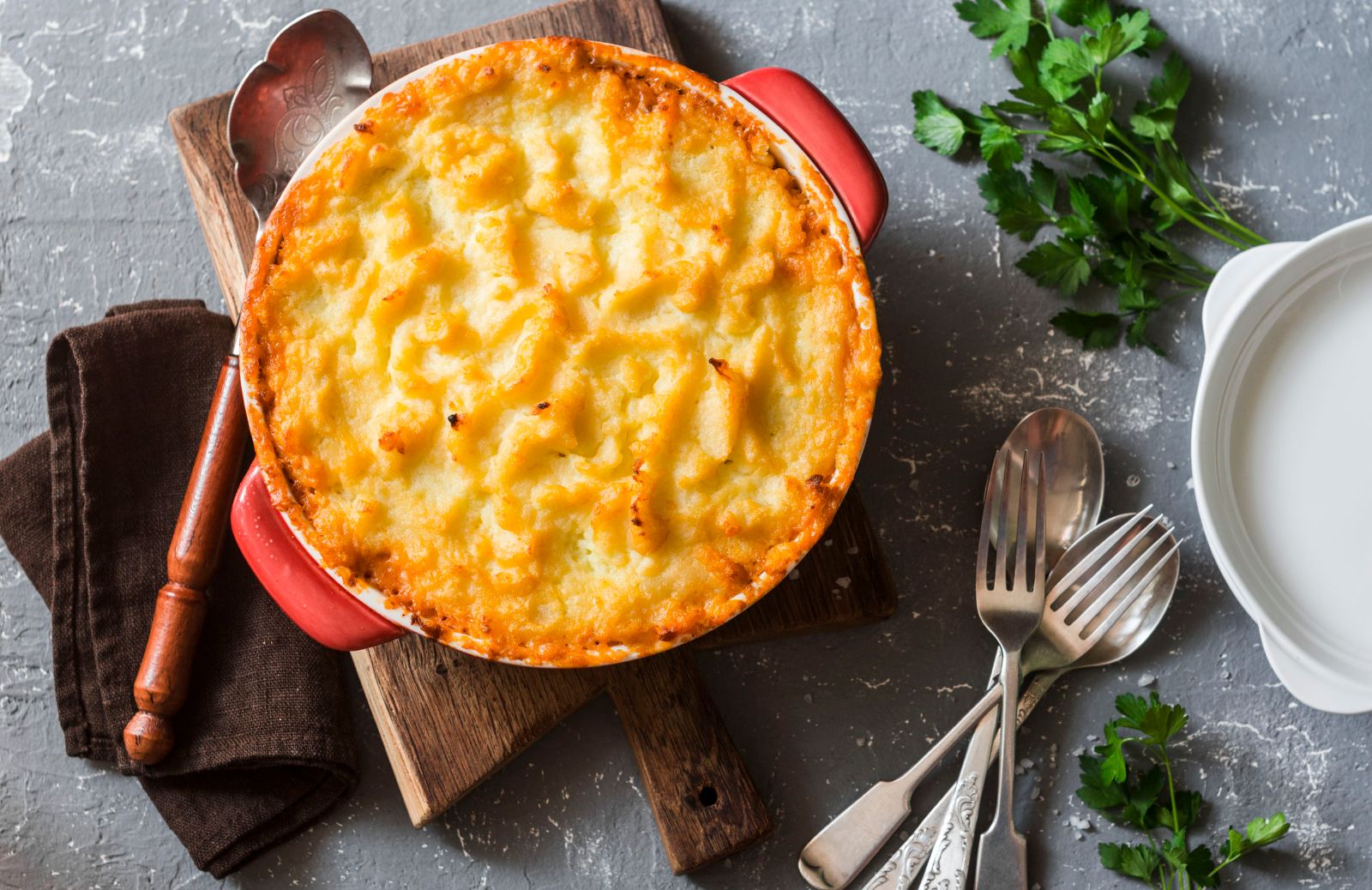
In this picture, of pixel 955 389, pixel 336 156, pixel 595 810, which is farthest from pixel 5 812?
pixel 955 389

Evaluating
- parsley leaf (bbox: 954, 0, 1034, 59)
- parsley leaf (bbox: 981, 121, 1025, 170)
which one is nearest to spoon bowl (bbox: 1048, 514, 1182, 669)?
parsley leaf (bbox: 981, 121, 1025, 170)

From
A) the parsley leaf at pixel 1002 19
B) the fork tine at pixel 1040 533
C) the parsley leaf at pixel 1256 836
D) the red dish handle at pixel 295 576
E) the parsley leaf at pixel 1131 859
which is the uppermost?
the parsley leaf at pixel 1002 19

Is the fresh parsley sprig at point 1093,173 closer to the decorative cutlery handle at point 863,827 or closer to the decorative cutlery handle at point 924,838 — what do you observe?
the decorative cutlery handle at point 924,838

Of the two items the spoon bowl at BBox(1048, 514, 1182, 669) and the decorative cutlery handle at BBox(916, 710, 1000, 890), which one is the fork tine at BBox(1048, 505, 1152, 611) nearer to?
the spoon bowl at BBox(1048, 514, 1182, 669)

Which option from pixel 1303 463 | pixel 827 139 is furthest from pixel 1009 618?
pixel 827 139

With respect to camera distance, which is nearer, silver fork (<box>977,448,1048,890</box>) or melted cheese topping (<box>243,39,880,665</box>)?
melted cheese topping (<box>243,39,880,665</box>)

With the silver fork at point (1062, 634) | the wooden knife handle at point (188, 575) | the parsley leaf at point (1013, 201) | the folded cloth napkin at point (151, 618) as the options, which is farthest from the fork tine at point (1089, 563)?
the wooden knife handle at point (188, 575)

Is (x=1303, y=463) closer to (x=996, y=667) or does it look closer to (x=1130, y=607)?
(x=1130, y=607)

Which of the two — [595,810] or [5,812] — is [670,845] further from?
[5,812]
